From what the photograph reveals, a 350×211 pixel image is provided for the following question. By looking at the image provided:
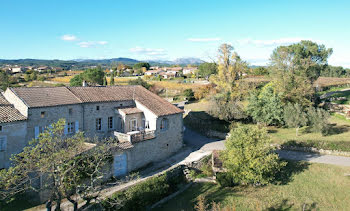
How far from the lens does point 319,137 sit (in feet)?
108

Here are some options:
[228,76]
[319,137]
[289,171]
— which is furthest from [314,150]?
[228,76]

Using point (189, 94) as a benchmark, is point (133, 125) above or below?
below

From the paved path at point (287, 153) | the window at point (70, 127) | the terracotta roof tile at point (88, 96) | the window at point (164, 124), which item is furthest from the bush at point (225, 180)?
the window at point (70, 127)

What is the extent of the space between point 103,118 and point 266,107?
23316mm

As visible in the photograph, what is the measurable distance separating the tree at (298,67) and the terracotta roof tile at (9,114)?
3552 cm

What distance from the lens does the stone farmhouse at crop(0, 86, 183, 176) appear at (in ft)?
71.4

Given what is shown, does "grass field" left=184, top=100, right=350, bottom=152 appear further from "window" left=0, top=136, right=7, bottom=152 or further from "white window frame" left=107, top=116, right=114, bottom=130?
"window" left=0, top=136, right=7, bottom=152

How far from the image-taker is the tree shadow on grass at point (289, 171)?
23.9 meters

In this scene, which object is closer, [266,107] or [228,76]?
[266,107]

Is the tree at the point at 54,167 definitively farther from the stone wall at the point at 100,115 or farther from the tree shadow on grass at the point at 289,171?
the tree shadow on grass at the point at 289,171

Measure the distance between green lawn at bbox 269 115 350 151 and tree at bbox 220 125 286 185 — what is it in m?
9.20

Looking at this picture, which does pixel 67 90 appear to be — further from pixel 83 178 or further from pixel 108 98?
pixel 83 178

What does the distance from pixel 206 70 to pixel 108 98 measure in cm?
6772

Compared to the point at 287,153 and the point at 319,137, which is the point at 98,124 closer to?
the point at 287,153
